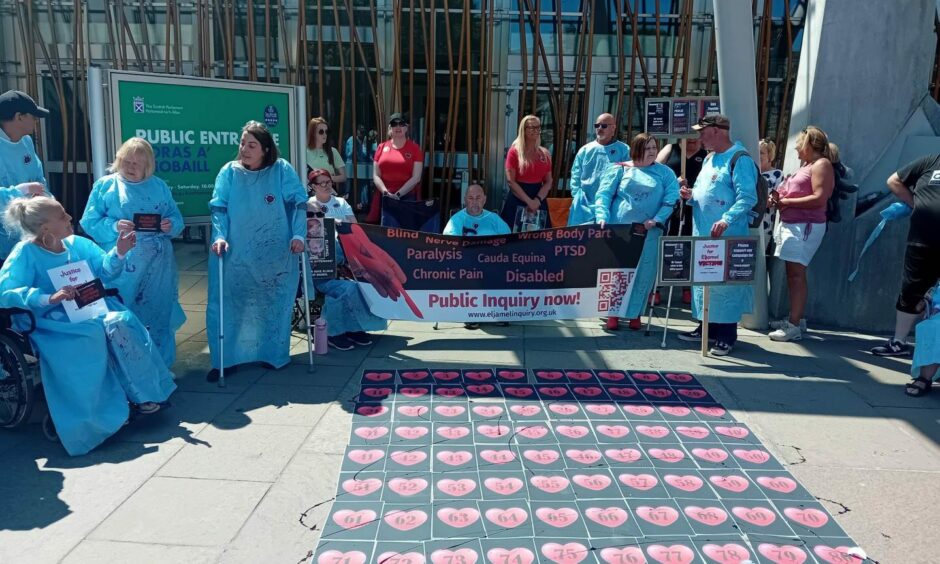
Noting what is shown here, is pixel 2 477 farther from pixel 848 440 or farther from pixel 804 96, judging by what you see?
pixel 804 96

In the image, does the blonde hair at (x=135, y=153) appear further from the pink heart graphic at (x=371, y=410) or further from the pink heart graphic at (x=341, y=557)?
the pink heart graphic at (x=341, y=557)

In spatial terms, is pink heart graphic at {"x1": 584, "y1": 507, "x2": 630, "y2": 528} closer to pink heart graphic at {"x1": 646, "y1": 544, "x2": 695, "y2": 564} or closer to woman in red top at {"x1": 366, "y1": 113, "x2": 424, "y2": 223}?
pink heart graphic at {"x1": 646, "y1": 544, "x2": 695, "y2": 564}

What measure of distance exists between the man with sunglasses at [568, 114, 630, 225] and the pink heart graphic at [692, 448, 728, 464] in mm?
3094

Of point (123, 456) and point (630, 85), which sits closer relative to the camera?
point (123, 456)

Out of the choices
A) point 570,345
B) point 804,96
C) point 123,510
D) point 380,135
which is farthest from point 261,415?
point 804,96

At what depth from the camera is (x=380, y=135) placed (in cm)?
862

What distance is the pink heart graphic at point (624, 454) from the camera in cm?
387

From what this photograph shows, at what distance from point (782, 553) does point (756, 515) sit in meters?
0.31

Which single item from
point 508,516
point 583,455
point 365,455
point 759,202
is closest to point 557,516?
point 508,516

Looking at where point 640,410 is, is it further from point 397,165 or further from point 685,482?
point 397,165

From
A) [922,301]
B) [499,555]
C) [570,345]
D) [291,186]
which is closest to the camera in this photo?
[499,555]

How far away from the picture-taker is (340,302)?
5.91 meters

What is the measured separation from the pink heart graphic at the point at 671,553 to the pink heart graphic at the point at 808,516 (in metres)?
0.64

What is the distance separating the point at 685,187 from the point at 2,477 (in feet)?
18.4
